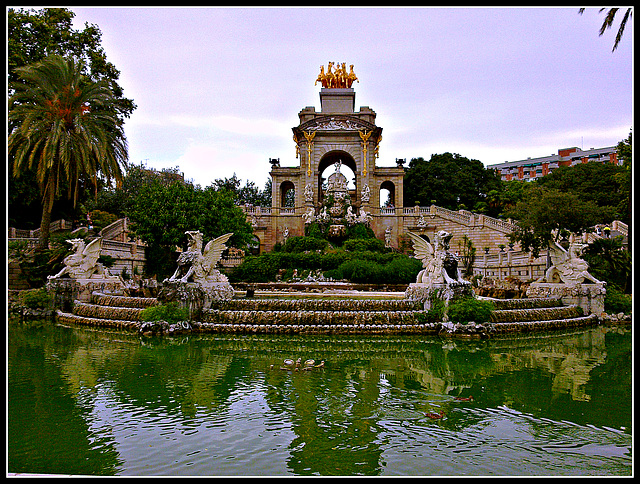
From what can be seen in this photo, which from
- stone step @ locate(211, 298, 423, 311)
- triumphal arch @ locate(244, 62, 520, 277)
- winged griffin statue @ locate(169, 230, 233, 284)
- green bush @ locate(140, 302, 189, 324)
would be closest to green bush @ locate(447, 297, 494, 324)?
stone step @ locate(211, 298, 423, 311)

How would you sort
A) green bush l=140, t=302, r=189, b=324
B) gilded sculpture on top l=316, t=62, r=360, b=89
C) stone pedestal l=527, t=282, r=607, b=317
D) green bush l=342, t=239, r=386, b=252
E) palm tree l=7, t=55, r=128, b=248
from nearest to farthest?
green bush l=140, t=302, r=189, b=324 → stone pedestal l=527, t=282, r=607, b=317 → palm tree l=7, t=55, r=128, b=248 → green bush l=342, t=239, r=386, b=252 → gilded sculpture on top l=316, t=62, r=360, b=89

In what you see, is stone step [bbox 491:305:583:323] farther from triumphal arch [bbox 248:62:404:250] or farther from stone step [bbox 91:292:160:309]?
triumphal arch [bbox 248:62:404:250]

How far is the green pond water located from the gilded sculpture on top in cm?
4243

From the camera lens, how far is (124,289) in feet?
64.0

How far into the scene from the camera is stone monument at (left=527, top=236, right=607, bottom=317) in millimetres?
16750

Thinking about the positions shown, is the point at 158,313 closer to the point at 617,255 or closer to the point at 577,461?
the point at 577,461

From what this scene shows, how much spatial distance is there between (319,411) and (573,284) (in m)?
13.6

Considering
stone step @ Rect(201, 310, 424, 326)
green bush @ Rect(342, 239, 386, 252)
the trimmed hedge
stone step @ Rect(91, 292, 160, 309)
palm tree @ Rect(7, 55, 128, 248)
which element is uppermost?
palm tree @ Rect(7, 55, 128, 248)

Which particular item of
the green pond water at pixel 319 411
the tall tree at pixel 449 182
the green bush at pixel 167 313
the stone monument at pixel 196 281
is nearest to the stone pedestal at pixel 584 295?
the green pond water at pixel 319 411

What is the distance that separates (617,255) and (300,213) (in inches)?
1106

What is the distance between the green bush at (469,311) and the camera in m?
13.6

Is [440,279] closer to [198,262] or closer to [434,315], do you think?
[434,315]

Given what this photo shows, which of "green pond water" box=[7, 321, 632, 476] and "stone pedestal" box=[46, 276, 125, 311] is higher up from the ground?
"stone pedestal" box=[46, 276, 125, 311]

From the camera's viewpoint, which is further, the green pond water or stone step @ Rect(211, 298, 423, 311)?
stone step @ Rect(211, 298, 423, 311)
